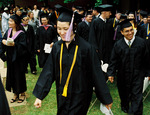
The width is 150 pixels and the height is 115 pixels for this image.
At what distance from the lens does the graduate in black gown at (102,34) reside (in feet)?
19.2

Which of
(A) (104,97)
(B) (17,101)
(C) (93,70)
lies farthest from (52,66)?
(B) (17,101)

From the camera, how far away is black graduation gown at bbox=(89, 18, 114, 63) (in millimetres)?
5883

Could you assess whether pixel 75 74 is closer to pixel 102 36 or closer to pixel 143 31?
pixel 102 36

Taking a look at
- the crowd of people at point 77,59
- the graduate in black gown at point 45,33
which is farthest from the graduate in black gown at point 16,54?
the graduate in black gown at point 45,33

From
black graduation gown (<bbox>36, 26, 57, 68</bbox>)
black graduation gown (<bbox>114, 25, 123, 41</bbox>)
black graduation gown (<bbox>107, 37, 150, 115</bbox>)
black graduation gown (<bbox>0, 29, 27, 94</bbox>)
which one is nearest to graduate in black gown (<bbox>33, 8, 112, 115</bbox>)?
black graduation gown (<bbox>107, 37, 150, 115</bbox>)

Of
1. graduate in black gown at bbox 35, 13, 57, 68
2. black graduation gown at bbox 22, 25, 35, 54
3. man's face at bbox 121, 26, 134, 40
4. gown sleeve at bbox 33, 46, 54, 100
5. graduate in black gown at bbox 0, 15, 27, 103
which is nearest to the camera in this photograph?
gown sleeve at bbox 33, 46, 54, 100

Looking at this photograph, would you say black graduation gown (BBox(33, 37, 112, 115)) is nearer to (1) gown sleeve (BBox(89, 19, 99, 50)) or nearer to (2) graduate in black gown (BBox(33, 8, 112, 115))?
(2) graduate in black gown (BBox(33, 8, 112, 115))

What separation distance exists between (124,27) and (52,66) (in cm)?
190

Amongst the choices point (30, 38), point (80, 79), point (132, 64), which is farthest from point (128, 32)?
point (30, 38)

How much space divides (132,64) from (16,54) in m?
2.55

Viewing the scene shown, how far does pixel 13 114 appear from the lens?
4453 mm

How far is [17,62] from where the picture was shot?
4738 mm

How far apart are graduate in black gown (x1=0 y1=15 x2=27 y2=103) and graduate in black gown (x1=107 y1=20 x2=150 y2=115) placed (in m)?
2.07

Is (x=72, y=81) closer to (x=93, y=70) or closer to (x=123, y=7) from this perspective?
(x=93, y=70)
